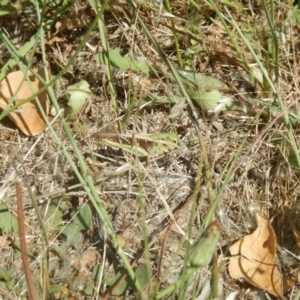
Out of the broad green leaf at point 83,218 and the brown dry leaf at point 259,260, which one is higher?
the broad green leaf at point 83,218

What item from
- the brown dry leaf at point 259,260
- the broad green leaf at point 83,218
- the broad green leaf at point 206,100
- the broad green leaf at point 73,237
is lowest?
the brown dry leaf at point 259,260

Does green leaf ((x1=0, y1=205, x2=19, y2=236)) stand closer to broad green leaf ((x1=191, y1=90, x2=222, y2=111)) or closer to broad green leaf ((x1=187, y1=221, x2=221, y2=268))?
broad green leaf ((x1=191, y1=90, x2=222, y2=111))

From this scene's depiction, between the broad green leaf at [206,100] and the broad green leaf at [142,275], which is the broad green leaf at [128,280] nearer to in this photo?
the broad green leaf at [142,275]

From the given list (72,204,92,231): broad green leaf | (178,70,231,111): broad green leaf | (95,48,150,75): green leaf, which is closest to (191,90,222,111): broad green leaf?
(178,70,231,111): broad green leaf

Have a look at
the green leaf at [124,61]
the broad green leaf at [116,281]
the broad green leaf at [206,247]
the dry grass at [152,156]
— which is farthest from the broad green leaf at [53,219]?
the broad green leaf at [206,247]

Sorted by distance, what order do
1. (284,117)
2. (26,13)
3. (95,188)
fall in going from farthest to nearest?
(26,13) < (95,188) < (284,117)

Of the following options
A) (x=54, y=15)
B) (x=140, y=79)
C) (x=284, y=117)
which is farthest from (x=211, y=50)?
(x=54, y=15)

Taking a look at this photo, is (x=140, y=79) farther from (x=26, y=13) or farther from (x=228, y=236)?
(x=228, y=236)
